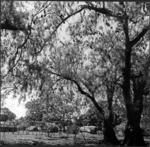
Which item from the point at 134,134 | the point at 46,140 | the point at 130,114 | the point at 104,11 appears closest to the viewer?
the point at 104,11

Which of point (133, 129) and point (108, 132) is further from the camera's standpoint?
point (108, 132)

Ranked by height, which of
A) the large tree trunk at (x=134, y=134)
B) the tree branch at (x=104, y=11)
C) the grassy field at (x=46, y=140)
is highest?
the tree branch at (x=104, y=11)

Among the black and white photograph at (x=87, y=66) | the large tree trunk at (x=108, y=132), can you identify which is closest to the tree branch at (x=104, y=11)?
the black and white photograph at (x=87, y=66)

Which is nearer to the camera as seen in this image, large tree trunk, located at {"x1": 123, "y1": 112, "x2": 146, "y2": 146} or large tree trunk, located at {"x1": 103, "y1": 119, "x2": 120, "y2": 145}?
large tree trunk, located at {"x1": 123, "y1": 112, "x2": 146, "y2": 146}

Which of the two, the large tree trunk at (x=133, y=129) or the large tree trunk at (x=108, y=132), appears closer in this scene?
the large tree trunk at (x=133, y=129)

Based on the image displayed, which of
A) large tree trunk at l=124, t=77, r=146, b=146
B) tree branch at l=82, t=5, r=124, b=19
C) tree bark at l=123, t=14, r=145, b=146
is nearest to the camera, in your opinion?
tree branch at l=82, t=5, r=124, b=19

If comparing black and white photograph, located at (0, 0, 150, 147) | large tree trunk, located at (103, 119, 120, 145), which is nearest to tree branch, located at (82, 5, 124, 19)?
black and white photograph, located at (0, 0, 150, 147)

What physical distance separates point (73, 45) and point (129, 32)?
153 inches

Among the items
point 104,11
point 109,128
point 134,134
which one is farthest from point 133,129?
point 104,11

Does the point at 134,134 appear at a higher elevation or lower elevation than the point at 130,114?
lower

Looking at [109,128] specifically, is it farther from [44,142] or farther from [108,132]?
[44,142]

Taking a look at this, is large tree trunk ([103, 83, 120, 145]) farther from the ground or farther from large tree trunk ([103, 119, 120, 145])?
the ground

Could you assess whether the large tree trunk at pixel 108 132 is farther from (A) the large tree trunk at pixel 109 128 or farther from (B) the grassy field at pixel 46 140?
(B) the grassy field at pixel 46 140

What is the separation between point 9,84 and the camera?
848 inches
